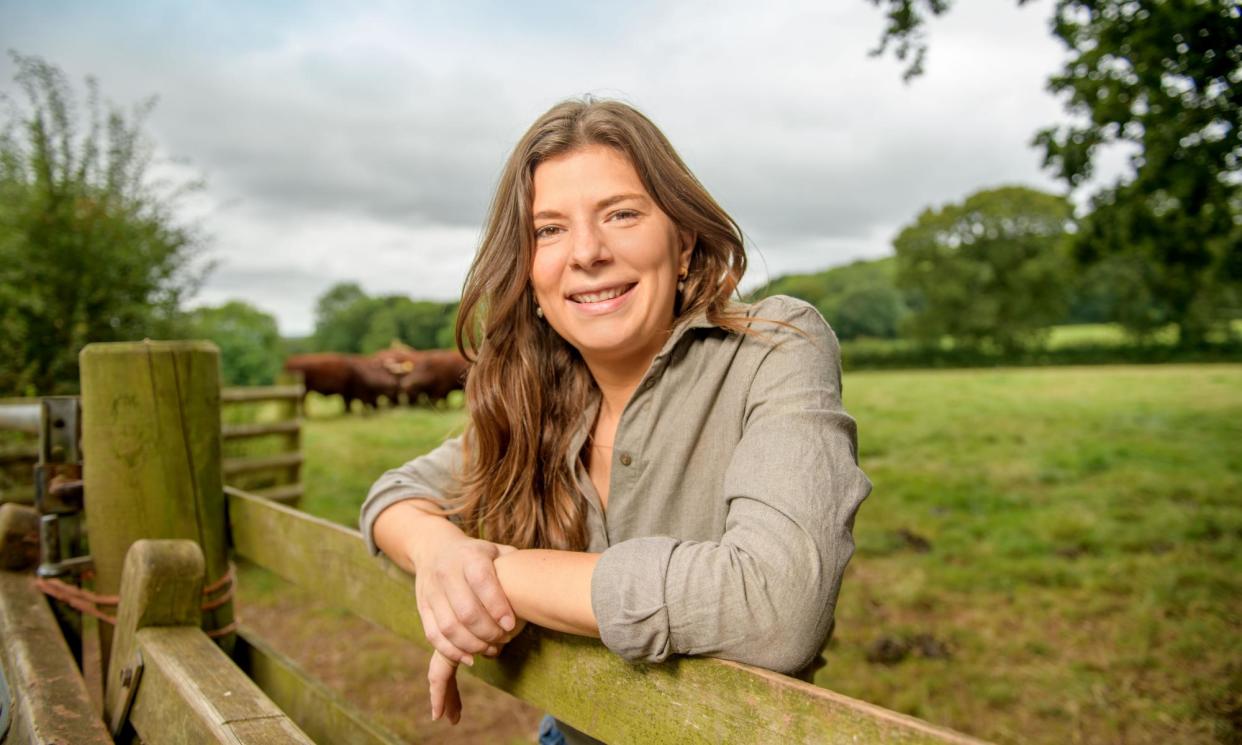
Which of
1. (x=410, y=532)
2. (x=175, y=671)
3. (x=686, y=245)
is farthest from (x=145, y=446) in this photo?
(x=686, y=245)

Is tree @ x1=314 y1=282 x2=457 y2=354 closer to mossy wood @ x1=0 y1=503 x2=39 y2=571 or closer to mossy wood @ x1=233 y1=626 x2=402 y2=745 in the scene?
mossy wood @ x1=0 y1=503 x2=39 y2=571

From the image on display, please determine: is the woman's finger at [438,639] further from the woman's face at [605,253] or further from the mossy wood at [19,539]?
the mossy wood at [19,539]

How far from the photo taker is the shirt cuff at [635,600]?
95cm

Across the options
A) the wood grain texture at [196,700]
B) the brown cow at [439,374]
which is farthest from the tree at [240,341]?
the wood grain texture at [196,700]

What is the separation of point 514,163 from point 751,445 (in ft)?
2.51

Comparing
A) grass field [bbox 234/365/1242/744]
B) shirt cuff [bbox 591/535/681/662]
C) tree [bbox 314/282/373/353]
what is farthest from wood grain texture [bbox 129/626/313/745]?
tree [bbox 314/282/373/353]

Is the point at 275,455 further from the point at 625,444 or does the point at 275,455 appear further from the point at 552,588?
the point at 552,588

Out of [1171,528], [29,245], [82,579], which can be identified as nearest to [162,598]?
[82,579]

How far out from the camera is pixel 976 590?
5141 mm

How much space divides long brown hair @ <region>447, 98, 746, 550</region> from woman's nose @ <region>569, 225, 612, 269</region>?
5.2 inches

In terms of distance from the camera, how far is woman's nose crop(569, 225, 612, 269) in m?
1.43

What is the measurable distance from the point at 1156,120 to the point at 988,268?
37948mm

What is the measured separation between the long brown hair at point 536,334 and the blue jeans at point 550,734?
1.63ft

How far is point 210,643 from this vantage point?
163 cm
